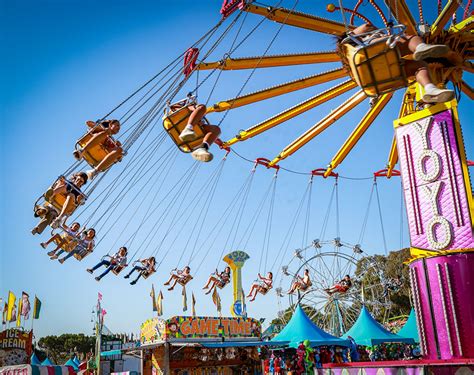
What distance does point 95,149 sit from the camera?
8672 millimetres

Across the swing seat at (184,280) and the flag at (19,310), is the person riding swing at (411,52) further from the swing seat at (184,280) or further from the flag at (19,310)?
the flag at (19,310)

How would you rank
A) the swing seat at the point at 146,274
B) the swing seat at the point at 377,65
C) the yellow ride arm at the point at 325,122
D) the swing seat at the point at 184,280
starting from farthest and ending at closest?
the swing seat at the point at 184,280 < the swing seat at the point at 146,274 < the yellow ride arm at the point at 325,122 < the swing seat at the point at 377,65

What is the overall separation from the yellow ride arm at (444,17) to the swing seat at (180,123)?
A: 591 centimetres

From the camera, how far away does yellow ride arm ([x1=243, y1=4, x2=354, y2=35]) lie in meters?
10.4

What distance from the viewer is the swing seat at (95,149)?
863 centimetres

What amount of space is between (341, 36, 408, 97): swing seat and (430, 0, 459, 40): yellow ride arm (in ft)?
13.3

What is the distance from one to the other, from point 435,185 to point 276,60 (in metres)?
4.82

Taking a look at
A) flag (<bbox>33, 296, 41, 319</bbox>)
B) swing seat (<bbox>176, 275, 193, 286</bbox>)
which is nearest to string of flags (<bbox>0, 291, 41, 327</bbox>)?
flag (<bbox>33, 296, 41, 319</bbox>)

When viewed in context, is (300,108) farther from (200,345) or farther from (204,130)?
(200,345)

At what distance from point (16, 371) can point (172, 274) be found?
25.5 ft

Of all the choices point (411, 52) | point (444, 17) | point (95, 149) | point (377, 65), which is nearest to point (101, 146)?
point (95, 149)

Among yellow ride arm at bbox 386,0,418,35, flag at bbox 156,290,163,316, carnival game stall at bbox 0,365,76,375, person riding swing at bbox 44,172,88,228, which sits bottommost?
carnival game stall at bbox 0,365,76,375

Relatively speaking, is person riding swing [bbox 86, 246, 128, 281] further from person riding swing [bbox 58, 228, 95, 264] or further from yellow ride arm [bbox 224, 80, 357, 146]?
yellow ride arm [bbox 224, 80, 357, 146]

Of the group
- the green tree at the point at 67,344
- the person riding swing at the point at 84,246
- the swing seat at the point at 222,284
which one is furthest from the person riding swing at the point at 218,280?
the green tree at the point at 67,344
